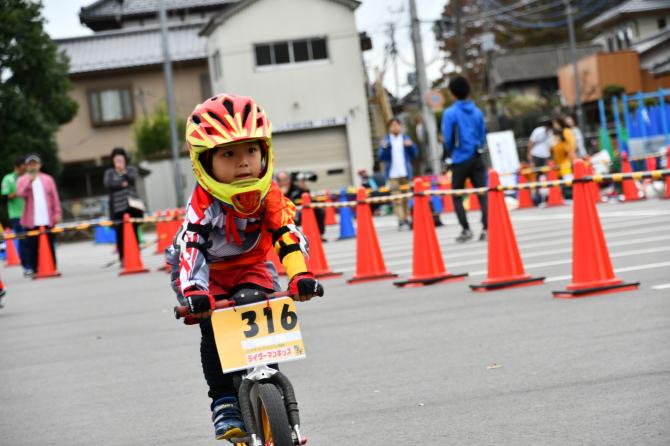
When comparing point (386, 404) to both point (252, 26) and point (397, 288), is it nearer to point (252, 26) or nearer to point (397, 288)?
point (397, 288)

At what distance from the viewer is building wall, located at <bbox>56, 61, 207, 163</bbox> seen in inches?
2213

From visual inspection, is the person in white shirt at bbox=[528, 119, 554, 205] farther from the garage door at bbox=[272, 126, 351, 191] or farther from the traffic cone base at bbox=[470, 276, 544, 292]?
the garage door at bbox=[272, 126, 351, 191]

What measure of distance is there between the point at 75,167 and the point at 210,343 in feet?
168

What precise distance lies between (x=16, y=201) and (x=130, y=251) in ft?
10.6

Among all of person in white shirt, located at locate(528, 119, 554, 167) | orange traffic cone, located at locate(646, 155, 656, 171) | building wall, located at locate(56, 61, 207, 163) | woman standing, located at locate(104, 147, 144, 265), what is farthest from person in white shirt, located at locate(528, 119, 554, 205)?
building wall, located at locate(56, 61, 207, 163)

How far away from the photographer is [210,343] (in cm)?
508

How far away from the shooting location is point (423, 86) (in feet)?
111

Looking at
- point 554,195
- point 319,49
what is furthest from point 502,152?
point 319,49

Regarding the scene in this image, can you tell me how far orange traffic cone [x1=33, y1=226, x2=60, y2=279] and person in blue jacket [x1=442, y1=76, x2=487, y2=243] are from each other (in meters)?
7.02

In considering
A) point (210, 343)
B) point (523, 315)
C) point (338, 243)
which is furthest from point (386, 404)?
point (338, 243)

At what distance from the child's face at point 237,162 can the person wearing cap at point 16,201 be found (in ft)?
50.5

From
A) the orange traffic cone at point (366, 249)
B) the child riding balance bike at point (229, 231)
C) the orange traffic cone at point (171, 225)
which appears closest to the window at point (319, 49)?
the orange traffic cone at point (171, 225)

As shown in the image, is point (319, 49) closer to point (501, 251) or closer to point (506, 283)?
point (506, 283)

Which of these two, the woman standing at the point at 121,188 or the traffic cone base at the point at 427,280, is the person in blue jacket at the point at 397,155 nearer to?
the woman standing at the point at 121,188
